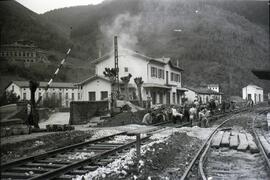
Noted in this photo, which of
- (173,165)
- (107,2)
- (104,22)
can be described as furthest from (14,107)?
(107,2)

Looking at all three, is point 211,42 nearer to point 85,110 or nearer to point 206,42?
point 206,42

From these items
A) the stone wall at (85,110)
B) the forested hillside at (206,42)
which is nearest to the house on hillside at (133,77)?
the stone wall at (85,110)

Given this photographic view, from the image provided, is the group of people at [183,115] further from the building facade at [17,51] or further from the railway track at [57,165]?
the railway track at [57,165]

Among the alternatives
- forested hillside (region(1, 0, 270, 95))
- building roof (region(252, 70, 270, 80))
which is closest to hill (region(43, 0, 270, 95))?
forested hillside (region(1, 0, 270, 95))

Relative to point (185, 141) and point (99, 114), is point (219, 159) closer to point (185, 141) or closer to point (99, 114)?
point (185, 141)

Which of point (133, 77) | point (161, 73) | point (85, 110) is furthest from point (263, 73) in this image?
point (161, 73)

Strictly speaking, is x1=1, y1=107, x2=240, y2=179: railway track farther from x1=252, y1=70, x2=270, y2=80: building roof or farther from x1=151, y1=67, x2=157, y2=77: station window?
x1=151, y1=67, x2=157, y2=77: station window
